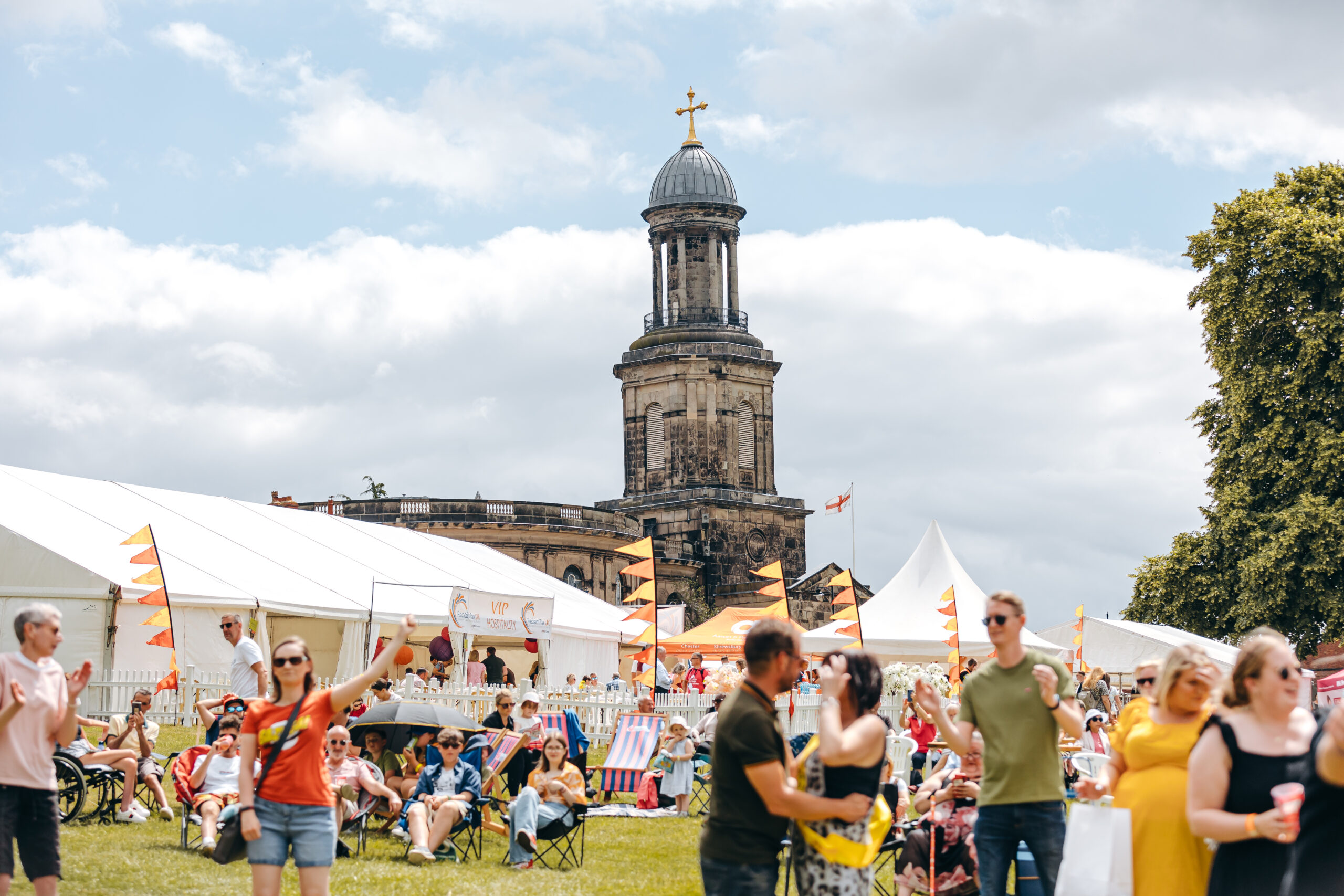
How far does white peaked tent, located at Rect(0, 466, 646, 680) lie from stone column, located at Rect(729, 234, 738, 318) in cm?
2662

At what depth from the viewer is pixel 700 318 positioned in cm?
5669

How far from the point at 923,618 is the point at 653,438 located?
29.0 metres

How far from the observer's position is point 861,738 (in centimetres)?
523

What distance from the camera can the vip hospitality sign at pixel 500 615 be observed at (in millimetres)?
22344

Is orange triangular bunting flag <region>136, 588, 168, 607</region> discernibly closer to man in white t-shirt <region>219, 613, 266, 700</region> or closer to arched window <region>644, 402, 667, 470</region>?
man in white t-shirt <region>219, 613, 266, 700</region>

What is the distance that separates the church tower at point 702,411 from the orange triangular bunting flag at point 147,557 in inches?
1378

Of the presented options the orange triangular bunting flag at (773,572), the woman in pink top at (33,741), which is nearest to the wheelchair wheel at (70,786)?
the woman in pink top at (33,741)

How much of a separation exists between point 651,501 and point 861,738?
167 feet

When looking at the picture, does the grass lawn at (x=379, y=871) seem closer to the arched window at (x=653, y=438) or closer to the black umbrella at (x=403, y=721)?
the black umbrella at (x=403, y=721)

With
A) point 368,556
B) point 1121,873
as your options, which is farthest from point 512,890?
point 368,556

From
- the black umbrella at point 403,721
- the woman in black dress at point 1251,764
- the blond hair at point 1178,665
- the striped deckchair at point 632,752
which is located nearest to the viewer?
the woman in black dress at point 1251,764

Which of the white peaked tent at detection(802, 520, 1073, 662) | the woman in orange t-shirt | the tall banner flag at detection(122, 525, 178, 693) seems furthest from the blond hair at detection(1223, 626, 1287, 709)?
the white peaked tent at detection(802, 520, 1073, 662)

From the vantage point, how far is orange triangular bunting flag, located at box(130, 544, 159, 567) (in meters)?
19.2

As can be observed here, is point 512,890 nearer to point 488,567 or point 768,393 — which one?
point 488,567
